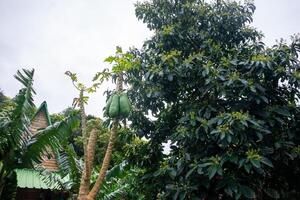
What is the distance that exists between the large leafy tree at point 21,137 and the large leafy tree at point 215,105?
1654mm

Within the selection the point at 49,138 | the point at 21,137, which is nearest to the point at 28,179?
the point at 21,137

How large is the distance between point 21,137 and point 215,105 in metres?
3.89

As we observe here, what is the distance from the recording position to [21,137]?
683 centimetres

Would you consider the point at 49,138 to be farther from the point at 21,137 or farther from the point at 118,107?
the point at 118,107

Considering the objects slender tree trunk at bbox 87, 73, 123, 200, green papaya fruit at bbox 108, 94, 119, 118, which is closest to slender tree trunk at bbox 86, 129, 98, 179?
slender tree trunk at bbox 87, 73, 123, 200

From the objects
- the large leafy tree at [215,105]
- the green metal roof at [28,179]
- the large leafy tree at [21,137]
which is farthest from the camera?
the green metal roof at [28,179]

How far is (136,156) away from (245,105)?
81.3 inches

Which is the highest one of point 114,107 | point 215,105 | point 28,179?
point 28,179

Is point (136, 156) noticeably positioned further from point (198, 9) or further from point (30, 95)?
point (198, 9)

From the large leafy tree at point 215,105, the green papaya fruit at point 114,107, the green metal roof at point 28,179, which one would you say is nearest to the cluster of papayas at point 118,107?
the green papaya fruit at point 114,107

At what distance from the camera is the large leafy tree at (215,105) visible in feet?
15.1

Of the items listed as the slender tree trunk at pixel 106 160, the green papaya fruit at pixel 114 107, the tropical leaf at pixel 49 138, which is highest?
the tropical leaf at pixel 49 138

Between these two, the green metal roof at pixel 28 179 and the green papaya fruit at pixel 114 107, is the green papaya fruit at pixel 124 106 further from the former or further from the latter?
the green metal roof at pixel 28 179

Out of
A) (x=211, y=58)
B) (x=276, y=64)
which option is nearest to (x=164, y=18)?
(x=211, y=58)
